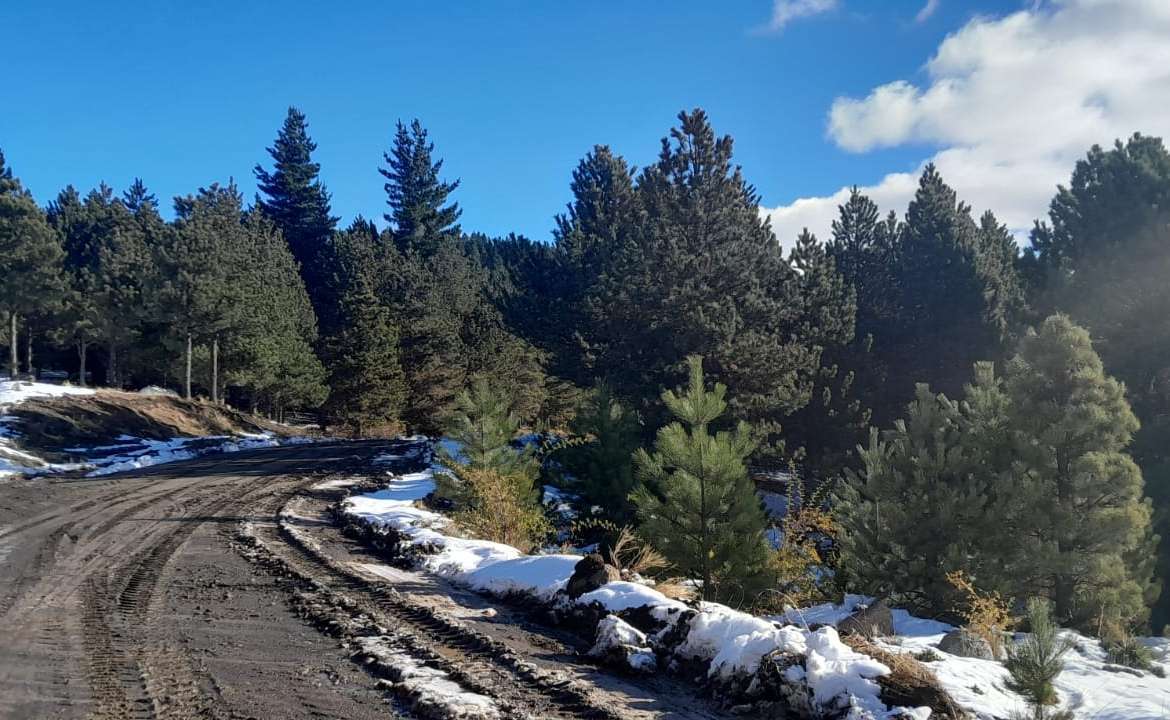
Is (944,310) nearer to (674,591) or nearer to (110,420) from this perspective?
(674,591)

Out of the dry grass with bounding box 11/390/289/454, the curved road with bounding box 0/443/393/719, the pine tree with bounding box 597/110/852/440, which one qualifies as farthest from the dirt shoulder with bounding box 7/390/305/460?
the pine tree with bounding box 597/110/852/440

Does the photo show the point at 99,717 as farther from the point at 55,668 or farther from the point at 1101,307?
the point at 1101,307

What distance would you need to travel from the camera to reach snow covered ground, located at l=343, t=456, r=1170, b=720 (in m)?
5.02

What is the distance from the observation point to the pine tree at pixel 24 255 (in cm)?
3728

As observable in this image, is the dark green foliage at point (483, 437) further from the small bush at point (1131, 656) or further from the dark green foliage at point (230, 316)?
the dark green foliage at point (230, 316)

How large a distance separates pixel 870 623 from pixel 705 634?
2.18m

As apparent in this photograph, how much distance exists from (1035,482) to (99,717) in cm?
1282

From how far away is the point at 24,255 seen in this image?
37.6 metres

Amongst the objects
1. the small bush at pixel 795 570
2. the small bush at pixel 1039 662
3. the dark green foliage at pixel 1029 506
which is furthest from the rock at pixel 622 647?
the dark green foliage at pixel 1029 506

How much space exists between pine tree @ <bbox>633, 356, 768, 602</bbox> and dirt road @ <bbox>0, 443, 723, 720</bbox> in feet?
10.7

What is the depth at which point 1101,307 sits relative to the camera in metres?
22.8

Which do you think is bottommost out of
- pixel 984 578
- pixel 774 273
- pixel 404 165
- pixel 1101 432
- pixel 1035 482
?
pixel 984 578

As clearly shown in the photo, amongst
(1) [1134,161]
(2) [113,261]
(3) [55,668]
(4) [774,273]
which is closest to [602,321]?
(4) [774,273]

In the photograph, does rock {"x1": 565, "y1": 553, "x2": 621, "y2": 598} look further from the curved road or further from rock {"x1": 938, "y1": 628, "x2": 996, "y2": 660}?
rock {"x1": 938, "y1": 628, "x2": 996, "y2": 660}
